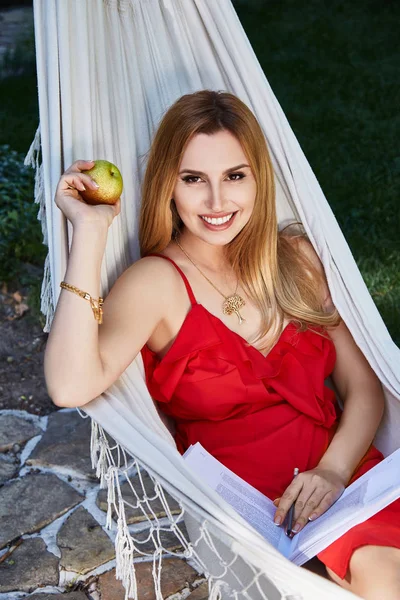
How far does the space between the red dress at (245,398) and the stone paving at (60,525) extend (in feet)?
1.06

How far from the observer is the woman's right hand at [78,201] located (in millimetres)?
1908

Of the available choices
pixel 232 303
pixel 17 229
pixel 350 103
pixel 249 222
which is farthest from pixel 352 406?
pixel 350 103

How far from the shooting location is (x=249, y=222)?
2.23 metres

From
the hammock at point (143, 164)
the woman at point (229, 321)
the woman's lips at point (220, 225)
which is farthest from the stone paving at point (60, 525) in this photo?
the woman's lips at point (220, 225)

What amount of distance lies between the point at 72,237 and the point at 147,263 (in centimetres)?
24

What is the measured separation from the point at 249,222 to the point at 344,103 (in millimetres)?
3158

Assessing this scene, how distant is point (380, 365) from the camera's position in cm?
213

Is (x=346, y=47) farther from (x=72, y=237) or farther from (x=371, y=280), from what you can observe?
(x=72, y=237)

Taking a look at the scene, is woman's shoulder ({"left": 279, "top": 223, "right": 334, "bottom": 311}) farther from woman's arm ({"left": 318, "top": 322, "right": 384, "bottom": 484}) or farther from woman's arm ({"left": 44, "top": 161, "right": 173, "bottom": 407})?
woman's arm ({"left": 44, "top": 161, "right": 173, "bottom": 407})

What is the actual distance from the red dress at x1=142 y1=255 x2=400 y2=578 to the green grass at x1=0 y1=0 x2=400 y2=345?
1262 millimetres

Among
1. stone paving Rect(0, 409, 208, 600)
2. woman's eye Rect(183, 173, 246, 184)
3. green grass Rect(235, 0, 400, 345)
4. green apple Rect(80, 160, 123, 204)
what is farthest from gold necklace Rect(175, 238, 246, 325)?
green grass Rect(235, 0, 400, 345)

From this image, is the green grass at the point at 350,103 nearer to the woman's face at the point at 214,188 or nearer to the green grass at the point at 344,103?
the green grass at the point at 344,103

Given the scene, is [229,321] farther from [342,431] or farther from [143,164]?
[143,164]

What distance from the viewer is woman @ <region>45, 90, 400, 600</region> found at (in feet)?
6.45
